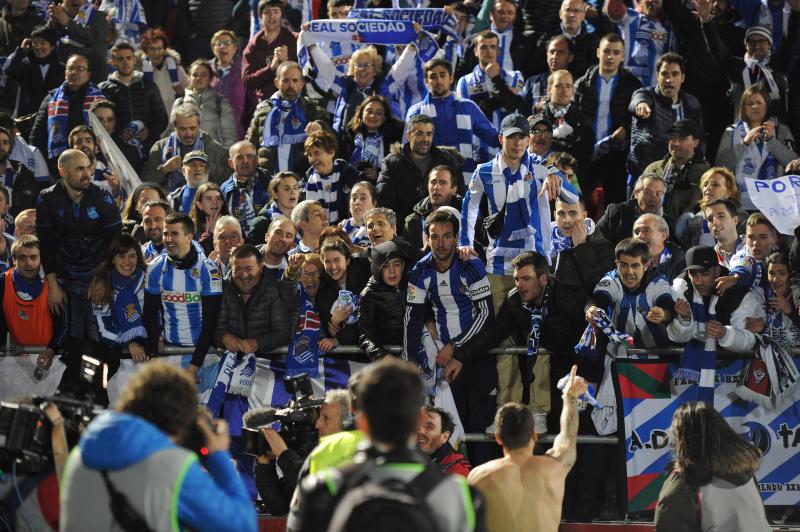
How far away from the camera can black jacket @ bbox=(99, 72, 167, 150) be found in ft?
44.3

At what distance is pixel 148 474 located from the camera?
462 cm

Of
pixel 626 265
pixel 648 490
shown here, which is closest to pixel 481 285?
pixel 626 265

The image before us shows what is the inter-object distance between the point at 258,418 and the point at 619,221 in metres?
4.13

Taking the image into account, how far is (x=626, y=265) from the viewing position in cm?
891

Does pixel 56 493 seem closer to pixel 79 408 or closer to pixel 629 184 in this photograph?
pixel 79 408

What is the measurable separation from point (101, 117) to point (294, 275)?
4.29 meters

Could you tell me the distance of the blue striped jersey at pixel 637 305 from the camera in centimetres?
888

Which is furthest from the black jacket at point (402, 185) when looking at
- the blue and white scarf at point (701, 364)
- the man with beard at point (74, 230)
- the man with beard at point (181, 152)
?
the blue and white scarf at point (701, 364)

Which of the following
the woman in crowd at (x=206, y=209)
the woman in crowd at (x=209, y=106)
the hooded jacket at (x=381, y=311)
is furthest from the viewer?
the woman in crowd at (x=209, y=106)

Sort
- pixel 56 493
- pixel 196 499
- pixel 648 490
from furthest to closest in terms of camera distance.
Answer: pixel 648 490
pixel 56 493
pixel 196 499

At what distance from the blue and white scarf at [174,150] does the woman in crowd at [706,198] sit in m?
4.69

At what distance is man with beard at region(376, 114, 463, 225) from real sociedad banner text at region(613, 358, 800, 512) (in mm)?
2910

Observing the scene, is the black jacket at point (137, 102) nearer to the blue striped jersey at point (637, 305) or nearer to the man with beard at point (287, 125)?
the man with beard at point (287, 125)

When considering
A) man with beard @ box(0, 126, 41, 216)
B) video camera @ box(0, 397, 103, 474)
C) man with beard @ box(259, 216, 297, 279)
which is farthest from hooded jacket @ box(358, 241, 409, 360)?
man with beard @ box(0, 126, 41, 216)
